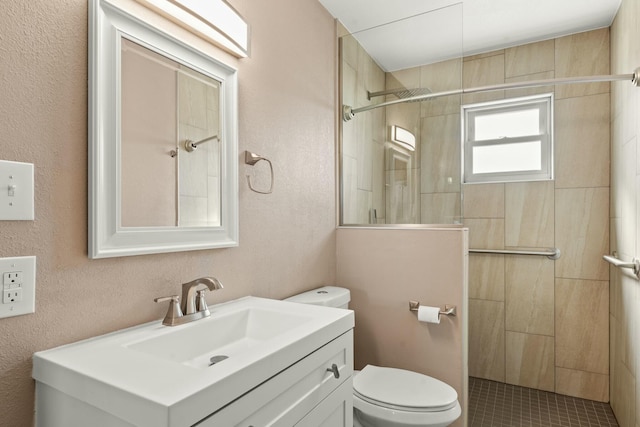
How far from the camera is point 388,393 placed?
166 cm

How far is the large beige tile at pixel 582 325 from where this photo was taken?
8.25ft

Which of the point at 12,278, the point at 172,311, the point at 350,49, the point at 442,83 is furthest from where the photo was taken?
the point at 350,49

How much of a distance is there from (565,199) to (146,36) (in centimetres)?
272

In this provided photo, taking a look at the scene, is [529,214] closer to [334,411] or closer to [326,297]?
[326,297]

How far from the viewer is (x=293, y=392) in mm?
1020

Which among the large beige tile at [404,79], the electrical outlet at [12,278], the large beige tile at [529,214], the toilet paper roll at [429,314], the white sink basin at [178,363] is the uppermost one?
the large beige tile at [404,79]

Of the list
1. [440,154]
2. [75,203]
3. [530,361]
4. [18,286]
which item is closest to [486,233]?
[530,361]

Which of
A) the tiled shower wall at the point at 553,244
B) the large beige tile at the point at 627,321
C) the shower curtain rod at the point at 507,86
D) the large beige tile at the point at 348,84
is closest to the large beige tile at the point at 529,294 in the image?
the tiled shower wall at the point at 553,244

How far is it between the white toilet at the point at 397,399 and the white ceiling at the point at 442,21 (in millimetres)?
1524

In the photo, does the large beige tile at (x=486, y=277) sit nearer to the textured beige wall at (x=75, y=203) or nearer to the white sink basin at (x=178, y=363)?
the textured beige wall at (x=75, y=203)

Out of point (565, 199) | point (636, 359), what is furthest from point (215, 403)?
point (565, 199)

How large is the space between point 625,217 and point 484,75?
1411 millimetres

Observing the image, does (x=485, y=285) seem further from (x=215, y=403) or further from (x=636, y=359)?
(x=215, y=403)

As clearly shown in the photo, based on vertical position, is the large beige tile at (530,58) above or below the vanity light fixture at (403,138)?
above
